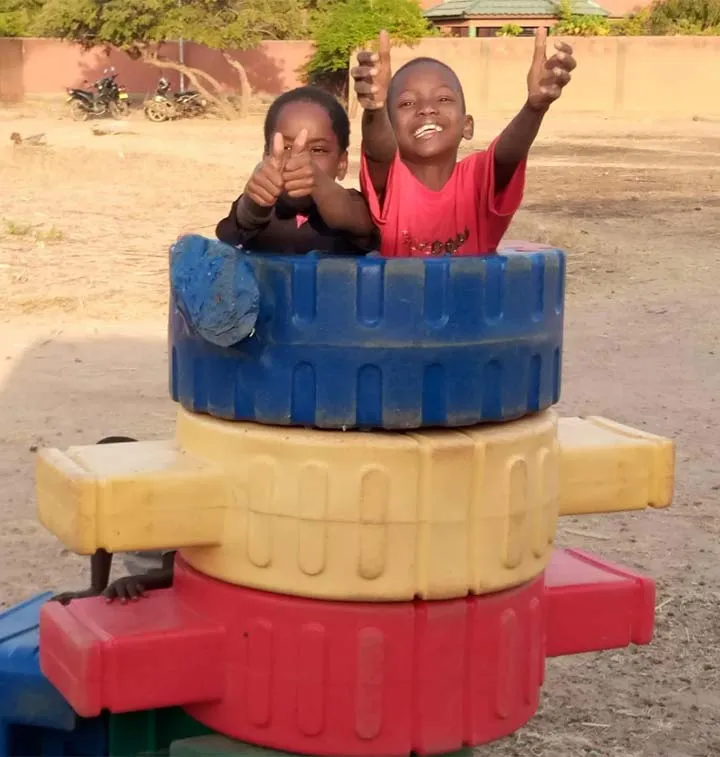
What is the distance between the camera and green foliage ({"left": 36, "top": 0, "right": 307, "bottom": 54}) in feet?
101

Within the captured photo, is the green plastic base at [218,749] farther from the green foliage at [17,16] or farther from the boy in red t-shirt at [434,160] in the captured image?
the green foliage at [17,16]

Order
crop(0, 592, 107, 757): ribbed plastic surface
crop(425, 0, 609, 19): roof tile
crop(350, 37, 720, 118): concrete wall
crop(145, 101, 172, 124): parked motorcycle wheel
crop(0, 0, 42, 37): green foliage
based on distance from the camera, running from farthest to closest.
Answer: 1. crop(0, 0, 42, 37): green foliage
2. crop(425, 0, 609, 19): roof tile
3. crop(350, 37, 720, 118): concrete wall
4. crop(145, 101, 172, 124): parked motorcycle wheel
5. crop(0, 592, 107, 757): ribbed plastic surface

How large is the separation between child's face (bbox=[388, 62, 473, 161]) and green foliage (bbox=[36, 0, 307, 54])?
28792 mm

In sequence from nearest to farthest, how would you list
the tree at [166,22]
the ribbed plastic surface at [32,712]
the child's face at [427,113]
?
1. the ribbed plastic surface at [32,712]
2. the child's face at [427,113]
3. the tree at [166,22]

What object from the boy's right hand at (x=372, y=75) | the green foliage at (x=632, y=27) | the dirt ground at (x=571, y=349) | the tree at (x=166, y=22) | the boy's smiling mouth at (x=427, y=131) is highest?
the green foliage at (x=632, y=27)

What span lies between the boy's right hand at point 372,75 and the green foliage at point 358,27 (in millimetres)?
30239

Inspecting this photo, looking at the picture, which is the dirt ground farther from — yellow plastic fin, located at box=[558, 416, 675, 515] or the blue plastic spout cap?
the blue plastic spout cap

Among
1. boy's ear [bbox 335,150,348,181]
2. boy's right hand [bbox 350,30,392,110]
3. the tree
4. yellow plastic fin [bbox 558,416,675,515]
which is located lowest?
yellow plastic fin [bbox 558,416,675,515]

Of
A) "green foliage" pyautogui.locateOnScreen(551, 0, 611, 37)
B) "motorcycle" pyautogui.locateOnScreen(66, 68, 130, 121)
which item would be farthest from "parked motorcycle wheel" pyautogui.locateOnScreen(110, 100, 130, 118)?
"green foliage" pyautogui.locateOnScreen(551, 0, 611, 37)

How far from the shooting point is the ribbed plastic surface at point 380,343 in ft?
7.04

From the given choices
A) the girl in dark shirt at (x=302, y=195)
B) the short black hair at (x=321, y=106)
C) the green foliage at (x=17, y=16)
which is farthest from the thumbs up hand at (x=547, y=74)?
the green foliage at (x=17, y=16)

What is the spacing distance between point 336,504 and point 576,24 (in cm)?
3632

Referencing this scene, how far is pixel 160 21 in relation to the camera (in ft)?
102

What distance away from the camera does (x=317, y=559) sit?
7.15 ft
